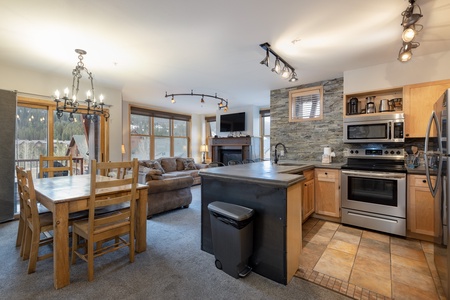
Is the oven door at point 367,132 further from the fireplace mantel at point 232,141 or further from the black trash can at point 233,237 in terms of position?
the fireplace mantel at point 232,141

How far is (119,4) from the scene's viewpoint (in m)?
1.98

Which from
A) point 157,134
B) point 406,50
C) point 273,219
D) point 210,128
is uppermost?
point 406,50

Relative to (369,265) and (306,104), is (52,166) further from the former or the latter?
(306,104)

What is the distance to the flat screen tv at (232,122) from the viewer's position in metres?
7.15

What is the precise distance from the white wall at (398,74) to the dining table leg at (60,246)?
4.42 meters

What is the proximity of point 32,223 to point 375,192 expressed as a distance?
14.0 ft

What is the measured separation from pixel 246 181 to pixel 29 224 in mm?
2328

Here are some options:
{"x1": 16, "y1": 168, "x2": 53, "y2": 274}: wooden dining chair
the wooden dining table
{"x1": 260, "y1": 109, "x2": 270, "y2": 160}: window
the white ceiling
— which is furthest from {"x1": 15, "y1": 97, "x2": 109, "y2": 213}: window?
{"x1": 260, "y1": 109, "x2": 270, "y2": 160}: window

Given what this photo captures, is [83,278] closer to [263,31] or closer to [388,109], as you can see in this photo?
[263,31]

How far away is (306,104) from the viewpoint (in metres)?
4.52

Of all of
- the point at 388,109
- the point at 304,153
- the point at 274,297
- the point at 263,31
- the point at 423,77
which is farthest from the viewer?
the point at 304,153

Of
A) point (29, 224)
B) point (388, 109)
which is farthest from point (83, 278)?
point (388, 109)

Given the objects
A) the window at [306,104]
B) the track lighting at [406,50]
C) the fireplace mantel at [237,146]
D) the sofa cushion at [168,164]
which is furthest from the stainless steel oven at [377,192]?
the sofa cushion at [168,164]

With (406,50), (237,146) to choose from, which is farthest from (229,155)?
(406,50)
